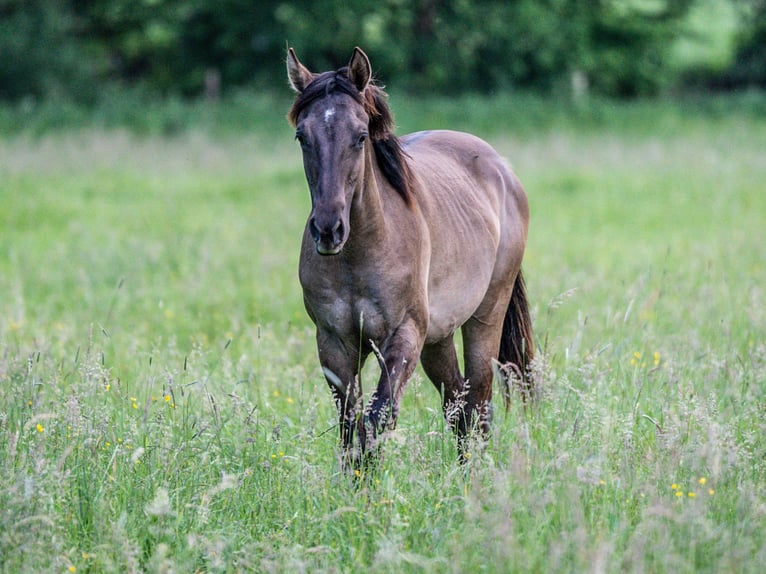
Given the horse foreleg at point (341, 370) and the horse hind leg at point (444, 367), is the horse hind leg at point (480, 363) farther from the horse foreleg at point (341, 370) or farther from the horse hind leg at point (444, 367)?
the horse foreleg at point (341, 370)

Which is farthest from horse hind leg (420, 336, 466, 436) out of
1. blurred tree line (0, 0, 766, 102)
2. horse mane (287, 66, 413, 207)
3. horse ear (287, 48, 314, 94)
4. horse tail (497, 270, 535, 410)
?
blurred tree line (0, 0, 766, 102)

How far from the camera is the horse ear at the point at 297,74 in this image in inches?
161

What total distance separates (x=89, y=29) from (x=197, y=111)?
47.2 feet

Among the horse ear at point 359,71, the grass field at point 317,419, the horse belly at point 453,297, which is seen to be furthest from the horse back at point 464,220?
the horse ear at point 359,71

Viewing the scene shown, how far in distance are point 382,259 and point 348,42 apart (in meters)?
26.5

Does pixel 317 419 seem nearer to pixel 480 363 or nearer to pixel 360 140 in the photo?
pixel 480 363

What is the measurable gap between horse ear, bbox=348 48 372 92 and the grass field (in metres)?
1.32

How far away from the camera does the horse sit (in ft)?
12.4

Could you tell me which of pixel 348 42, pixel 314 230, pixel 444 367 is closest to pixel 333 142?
pixel 314 230

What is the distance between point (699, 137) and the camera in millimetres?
20594

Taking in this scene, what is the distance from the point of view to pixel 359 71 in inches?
157

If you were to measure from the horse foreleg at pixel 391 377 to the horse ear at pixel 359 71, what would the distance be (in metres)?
1.07

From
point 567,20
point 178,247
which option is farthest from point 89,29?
point 178,247

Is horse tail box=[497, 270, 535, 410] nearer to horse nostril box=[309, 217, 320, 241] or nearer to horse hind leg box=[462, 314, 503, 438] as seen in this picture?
horse hind leg box=[462, 314, 503, 438]
